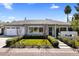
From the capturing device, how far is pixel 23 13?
2056 cm

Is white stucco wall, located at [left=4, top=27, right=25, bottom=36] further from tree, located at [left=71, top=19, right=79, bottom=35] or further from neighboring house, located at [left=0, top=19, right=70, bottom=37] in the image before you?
tree, located at [left=71, top=19, right=79, bottom=35]

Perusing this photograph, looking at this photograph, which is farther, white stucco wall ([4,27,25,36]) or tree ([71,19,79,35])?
white stucco wall ([4,27,25,36])

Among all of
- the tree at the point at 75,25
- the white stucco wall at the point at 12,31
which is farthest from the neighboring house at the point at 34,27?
the tree at the point at 75,25

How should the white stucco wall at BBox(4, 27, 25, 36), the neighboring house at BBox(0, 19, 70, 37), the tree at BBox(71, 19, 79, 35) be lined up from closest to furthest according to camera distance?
the tree at BBox(71, 19, 79, 35)
the white stucco wall at BBox(4, 27, 25, 36)
the neighboring house at BBox(0, 19, 70, 37)

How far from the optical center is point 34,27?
2591 cm

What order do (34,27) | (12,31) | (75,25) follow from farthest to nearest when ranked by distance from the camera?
(34,27), (12,31), (75,25)

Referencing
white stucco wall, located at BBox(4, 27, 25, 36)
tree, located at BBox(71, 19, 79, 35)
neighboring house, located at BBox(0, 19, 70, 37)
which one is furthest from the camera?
neighboring house, located at BBox(0, 19, 70, 37)

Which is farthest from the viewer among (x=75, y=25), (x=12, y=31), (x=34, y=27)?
(x=34, y=27)

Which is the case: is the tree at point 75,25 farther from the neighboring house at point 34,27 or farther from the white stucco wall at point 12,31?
the white stucco wall at point 12,31

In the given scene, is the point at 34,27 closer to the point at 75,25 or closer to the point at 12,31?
the point at 12,31

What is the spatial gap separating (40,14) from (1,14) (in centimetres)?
405

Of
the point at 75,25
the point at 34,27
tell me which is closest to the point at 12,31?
the point at 34,27

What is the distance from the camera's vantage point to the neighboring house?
23.7 meters

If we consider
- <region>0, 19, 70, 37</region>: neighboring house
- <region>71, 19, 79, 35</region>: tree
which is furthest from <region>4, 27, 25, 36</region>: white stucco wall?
<region>71, 19, 79, 35</region>: tree
